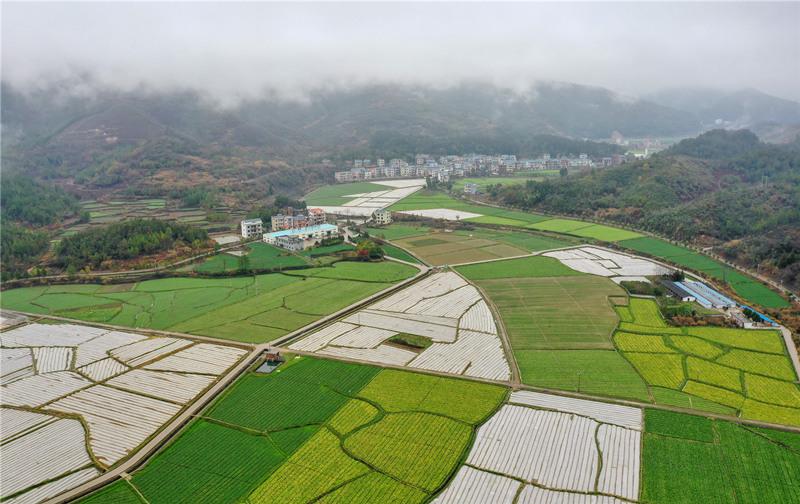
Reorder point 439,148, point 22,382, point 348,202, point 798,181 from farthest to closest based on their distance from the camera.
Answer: point 439,148 → point 348,202 → point 798,181 → point 22,382

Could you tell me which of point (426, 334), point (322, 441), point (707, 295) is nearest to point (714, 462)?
point (322, 441)

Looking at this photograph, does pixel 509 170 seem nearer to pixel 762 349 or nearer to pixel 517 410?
pixel 762 349

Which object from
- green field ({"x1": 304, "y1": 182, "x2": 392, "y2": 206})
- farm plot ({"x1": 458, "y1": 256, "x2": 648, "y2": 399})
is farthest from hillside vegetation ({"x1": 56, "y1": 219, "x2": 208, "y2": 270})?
green field ({"x1": 304, "y1": 182, "x2": 392, "y2": 206})

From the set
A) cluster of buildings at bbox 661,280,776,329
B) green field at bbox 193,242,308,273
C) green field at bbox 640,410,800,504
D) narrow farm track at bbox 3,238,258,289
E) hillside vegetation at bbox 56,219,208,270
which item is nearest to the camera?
green field at bbox 640,410,800,504

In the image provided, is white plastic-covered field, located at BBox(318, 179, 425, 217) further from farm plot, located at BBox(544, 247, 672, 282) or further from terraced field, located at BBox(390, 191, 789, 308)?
farm plot, located at BBox(544, 247, 672, 282)

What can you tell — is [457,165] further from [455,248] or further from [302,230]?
[302,230]

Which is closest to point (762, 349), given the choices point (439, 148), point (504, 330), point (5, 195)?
point (504, 330)

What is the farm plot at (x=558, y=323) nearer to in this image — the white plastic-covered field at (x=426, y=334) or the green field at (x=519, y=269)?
the green field at (x=519, y=269)
